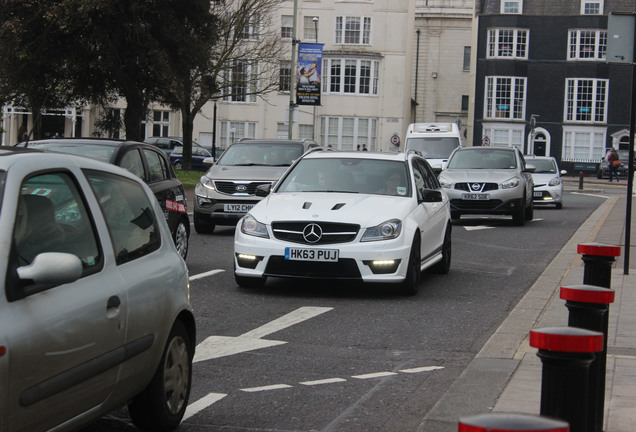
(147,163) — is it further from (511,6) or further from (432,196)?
(511,6)

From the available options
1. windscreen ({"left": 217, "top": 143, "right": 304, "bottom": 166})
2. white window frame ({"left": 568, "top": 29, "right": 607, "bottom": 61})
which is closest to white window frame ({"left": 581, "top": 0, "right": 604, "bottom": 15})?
white window frame ({"left": 568, "top": 29, "right": 607, "bottom": 61})

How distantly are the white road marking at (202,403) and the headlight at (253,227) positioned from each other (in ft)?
14.7

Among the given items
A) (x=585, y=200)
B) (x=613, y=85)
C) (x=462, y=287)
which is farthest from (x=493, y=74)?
(x=462, y=287)

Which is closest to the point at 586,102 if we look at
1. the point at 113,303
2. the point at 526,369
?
the point at 526,369

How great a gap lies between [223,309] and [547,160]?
22.3 m

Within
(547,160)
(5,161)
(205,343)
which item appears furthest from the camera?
(547,160)

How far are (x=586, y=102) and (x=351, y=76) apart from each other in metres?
17.7

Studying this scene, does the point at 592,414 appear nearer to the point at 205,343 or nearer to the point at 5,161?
the point at 5,161

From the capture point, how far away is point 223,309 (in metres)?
9.55

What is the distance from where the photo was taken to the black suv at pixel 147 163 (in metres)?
11.9

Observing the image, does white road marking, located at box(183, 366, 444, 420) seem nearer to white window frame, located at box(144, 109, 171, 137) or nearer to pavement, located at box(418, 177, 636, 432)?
pavement, located at box(418, 177, 636, 432)

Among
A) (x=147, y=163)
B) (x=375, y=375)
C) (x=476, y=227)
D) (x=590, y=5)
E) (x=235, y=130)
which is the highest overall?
(x=590, y=5)

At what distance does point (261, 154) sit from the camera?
18.7m

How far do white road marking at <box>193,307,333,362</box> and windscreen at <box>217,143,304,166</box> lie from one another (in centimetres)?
955
